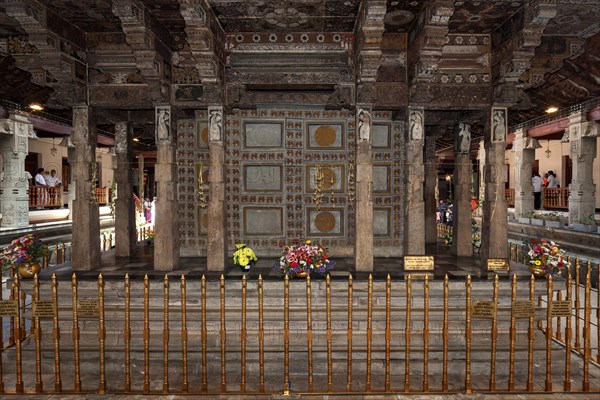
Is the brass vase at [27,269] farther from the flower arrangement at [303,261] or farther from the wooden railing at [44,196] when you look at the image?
the wooden railing at [44,196]

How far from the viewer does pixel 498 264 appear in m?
6.78

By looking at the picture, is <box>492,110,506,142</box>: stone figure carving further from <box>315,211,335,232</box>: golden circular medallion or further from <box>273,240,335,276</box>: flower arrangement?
<box>273,240,335,276</box>: flower arrangement

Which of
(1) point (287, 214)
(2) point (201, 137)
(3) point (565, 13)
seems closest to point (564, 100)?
(3) point (565, 13)

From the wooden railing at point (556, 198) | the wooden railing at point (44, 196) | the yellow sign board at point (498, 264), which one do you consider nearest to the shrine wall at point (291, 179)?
the yellow sign board at point (498, 264)

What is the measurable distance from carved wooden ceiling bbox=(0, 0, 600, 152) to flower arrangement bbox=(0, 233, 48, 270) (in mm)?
3019

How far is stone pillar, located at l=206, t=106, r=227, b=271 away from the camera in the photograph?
741cm

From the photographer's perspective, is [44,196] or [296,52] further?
[44,196]

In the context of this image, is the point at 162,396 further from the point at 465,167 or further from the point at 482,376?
the point at 465,167

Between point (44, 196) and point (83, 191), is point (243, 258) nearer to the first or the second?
point (83, 191)

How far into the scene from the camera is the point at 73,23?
726 cm

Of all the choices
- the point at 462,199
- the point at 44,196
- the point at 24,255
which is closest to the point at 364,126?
the point at 462,199

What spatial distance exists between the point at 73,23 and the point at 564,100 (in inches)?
485

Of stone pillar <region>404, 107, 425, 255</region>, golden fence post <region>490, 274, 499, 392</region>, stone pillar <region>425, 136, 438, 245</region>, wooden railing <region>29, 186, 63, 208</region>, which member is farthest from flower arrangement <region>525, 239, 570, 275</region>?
wooden railing <region>29, 186, 63, 208</region>

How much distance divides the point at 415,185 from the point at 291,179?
3.24 m
